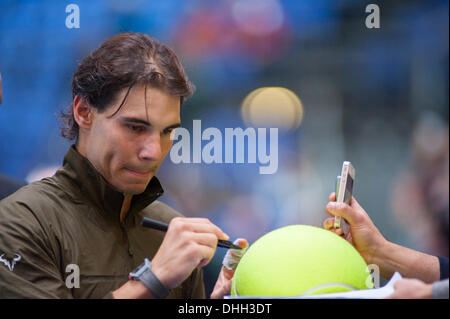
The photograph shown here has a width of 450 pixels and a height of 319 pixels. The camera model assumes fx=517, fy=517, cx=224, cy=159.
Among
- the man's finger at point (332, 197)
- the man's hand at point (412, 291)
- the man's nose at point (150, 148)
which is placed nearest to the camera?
the man's hand at point (412, 291)

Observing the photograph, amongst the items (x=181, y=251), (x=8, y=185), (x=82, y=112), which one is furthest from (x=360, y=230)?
(x=8, y=185)

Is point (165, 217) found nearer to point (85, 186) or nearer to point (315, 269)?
point (85, 186)

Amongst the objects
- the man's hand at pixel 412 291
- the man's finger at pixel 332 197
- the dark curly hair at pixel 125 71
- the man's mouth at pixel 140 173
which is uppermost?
the dark curly hair at pixel 125 71

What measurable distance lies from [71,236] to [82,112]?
17.0 inches

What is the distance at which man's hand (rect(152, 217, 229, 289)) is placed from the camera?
147 centimetres

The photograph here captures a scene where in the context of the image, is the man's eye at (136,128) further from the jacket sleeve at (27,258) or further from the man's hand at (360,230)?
the man's hand at (360,230)

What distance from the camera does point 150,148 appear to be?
161 cm

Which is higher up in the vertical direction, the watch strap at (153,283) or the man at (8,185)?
the man at (8,185)

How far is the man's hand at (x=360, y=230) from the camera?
1781mm

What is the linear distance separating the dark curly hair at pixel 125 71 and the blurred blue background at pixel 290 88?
3.8 inches

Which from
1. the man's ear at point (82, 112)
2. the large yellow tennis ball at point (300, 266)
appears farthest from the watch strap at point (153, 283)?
the man's ear at point (82, 112)

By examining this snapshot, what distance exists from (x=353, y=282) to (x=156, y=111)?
778mm

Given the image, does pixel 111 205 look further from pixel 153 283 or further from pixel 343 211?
pixel 343 211
